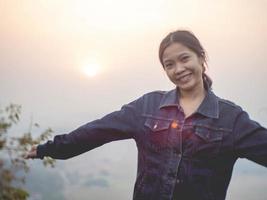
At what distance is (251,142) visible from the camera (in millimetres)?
1533

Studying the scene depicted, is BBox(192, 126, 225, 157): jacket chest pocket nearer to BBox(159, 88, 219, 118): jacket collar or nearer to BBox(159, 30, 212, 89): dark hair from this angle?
BBox(159, 88, 219, 118): jacket collar

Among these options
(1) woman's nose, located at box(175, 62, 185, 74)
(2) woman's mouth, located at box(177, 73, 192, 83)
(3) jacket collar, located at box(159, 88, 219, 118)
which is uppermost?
(1) woman's nose, located at box(175, 62, 185, 74)

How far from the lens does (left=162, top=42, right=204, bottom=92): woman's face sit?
158 cm

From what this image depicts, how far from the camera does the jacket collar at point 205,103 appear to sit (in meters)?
1.59

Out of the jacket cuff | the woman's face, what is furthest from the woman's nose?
the jacket cuff

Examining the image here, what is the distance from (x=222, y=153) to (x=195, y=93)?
0.29 m

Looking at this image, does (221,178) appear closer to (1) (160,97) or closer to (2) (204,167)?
(2) (204,167)

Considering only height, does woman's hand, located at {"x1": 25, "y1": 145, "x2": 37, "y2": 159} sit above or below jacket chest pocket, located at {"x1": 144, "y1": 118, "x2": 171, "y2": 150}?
below

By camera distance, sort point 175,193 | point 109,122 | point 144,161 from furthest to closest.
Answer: point 109,122
point 144,161
point 175,193

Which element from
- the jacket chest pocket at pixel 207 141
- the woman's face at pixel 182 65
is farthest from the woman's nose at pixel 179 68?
the jacket chest pocket at pixel 207 141

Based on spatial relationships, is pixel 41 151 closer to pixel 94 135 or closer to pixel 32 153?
pixel 32 153

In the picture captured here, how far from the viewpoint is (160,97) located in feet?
5.68

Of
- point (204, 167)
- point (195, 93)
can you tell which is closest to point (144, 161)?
point (204, 167)

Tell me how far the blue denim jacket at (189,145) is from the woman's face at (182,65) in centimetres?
9
